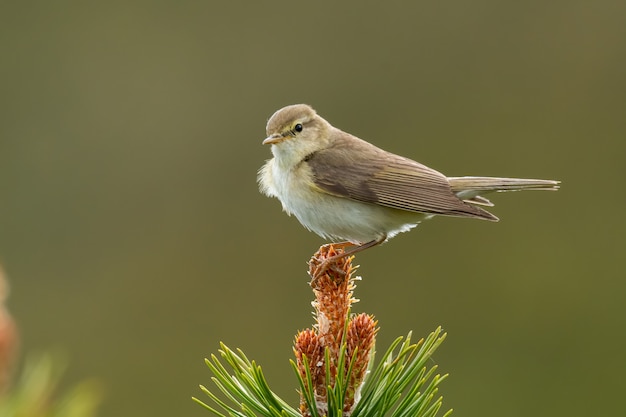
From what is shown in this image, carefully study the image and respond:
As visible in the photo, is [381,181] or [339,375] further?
[381,181]

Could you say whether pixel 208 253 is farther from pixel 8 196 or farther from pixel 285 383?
pixel 8 196

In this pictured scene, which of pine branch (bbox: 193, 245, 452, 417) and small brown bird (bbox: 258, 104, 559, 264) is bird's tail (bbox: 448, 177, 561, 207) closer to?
small brown bird (bbox: 258, 104, 559, 264)

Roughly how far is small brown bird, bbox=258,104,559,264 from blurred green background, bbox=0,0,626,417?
3.03 metres

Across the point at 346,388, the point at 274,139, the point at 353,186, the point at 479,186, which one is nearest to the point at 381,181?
the point at 353,186

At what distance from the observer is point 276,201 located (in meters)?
8.26

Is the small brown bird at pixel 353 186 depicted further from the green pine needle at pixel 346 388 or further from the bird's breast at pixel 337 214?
the green pine needle at pixel 346 388

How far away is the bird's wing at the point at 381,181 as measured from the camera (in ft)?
13.9

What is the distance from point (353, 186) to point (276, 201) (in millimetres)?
3838

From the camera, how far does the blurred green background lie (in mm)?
7582

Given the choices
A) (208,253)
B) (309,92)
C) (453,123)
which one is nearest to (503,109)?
(453,123)

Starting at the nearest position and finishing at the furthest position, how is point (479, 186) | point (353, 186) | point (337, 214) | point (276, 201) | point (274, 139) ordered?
1. point (337, 214)
2. point (353, 186)
3. point (479, 186)
4. point (274, 139)
5. point (276, 201)

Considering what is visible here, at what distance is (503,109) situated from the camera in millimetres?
8609

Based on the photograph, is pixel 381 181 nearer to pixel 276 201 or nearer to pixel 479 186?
pixel 479 186

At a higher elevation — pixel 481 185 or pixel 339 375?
pixel 481 185
